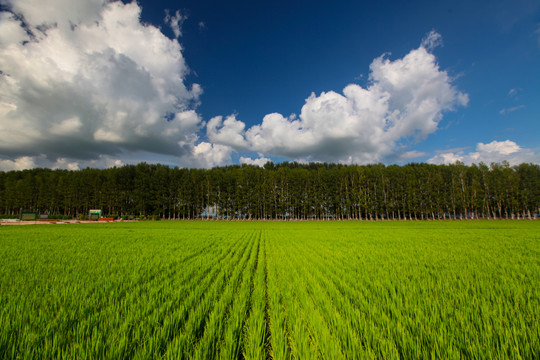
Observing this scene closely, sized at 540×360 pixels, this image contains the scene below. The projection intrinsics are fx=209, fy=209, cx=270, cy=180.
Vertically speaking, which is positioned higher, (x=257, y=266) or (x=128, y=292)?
(x=128, y=292)

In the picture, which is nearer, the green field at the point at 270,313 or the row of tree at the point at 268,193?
the green field at the point at 270,313

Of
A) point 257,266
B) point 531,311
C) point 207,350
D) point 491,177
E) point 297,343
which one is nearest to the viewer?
point 207,350

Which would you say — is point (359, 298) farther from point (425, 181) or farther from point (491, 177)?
point (491, 177)

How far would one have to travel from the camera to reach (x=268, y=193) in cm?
8525

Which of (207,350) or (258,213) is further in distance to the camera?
(258,213)

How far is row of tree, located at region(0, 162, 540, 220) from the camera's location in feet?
260

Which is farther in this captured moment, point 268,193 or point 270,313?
point 268,193

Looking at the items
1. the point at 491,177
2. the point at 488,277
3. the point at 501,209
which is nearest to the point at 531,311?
the point at 488,277

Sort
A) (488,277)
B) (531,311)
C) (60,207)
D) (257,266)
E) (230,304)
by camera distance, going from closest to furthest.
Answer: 1. (531,311)
2. (230,304)
3. (488,277)
4. (257,266)
5. (60,207)

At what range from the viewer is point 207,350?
2.80m

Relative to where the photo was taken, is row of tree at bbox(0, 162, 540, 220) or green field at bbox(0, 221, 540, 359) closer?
green field at bbox(0, 221, 540, 359)

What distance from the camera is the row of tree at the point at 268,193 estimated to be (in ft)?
260

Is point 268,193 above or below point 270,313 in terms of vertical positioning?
above

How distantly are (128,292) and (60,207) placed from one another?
126 metres
